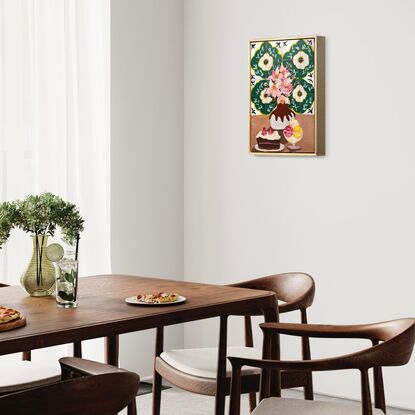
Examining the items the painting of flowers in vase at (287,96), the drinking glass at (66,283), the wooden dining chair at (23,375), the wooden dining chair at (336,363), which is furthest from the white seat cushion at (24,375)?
the painting of flowers in vase at (287,96)

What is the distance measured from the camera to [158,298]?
3.23m

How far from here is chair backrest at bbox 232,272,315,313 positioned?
3.81 meters

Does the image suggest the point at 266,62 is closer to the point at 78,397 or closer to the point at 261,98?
the point at 261,98

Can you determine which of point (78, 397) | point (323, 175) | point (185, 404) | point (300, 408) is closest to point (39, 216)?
point (300, 408)

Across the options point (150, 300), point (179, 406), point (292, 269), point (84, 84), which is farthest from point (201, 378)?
point (84, 84)

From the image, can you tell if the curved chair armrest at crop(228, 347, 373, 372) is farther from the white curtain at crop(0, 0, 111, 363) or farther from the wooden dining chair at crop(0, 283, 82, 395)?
the white curtain at crop(0, 0, 111, 363)

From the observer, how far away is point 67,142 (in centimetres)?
492

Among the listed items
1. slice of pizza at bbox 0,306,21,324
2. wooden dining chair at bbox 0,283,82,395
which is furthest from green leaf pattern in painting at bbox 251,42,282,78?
slice of pizza at bbox 0,306,21,324

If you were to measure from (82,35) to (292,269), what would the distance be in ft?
5.46

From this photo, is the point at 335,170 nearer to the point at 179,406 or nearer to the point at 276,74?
the point at 276,74

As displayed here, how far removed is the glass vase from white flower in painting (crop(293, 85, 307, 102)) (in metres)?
2.02

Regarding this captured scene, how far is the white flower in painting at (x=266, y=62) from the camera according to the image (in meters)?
5.08

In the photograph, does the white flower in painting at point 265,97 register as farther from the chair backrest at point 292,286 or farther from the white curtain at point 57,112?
the chair backrest at point 292,286

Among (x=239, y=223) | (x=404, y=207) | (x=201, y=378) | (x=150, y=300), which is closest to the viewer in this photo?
(x=150, y=300)
